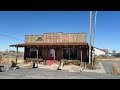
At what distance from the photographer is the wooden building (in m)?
27.2

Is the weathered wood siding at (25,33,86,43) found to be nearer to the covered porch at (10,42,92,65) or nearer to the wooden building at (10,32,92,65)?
the wooden building at (10,32,92,65)

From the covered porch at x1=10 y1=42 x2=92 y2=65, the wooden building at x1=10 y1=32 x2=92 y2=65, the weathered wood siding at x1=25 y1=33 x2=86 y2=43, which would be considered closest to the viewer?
the covered porch at x1=10 y1=42 x2=92 y2=65

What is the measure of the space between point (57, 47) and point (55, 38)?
6.32ft

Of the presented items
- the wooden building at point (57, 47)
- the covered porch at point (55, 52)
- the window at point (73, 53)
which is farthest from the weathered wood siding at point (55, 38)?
the window at point (73, 53)

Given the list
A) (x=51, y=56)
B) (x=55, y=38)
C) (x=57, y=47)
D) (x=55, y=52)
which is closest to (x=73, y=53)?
(x=57, y=47)

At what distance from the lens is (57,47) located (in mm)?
28203

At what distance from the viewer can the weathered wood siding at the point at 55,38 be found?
28.2 meters

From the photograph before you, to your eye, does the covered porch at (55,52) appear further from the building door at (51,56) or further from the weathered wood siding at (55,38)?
the weathered wood siding at (55,38)

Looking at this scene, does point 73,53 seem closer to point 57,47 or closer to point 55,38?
point 57,47


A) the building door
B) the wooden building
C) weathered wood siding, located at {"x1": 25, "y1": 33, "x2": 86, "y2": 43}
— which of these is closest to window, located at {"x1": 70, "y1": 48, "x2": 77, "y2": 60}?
the wooden building
